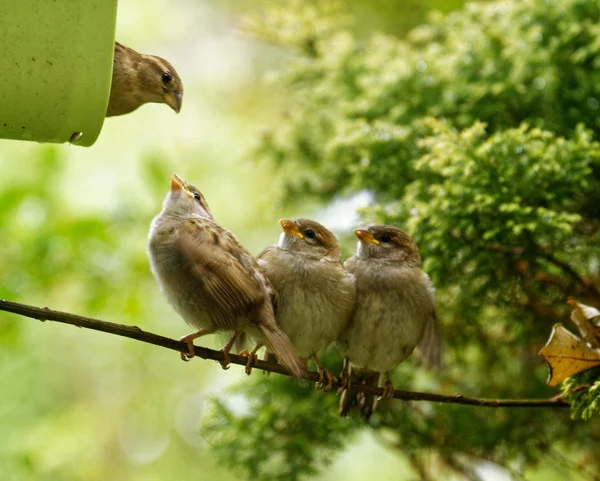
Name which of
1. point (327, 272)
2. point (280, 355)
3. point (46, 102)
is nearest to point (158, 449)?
point (327, 272)

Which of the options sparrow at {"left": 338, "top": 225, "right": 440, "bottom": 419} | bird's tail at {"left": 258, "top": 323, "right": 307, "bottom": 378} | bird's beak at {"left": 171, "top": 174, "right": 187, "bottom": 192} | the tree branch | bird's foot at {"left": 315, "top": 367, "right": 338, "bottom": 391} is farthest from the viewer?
sparrow at {"left": 338, "top": 225, "right": 440, "bottom": 419}

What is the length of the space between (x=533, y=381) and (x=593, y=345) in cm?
126

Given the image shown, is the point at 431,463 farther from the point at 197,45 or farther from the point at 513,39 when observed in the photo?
the point at 197,45

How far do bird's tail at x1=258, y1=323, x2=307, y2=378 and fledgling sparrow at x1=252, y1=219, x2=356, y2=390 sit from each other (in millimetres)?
318

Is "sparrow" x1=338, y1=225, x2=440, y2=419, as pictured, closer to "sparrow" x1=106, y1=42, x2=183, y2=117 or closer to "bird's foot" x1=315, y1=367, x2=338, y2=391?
"bird's foot" x1=315, y1=367, x2=338, y2=391

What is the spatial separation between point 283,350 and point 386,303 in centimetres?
76

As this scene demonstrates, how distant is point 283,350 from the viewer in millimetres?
2312

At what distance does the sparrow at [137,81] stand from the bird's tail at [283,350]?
0.75 metres

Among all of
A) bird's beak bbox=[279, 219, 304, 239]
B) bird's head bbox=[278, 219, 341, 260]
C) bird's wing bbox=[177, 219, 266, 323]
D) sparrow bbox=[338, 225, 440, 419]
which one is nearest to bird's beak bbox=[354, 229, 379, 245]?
sparrow bbox=[338, 225, 440, 419]

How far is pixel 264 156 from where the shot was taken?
4.05m

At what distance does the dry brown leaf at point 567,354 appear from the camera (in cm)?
237

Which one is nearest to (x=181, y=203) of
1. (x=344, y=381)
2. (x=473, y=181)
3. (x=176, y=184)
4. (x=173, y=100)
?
(x=176, y=184)

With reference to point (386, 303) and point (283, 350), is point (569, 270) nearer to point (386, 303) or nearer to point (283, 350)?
point (386, 303)

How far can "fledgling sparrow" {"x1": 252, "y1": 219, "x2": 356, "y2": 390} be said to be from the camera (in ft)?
9.10
